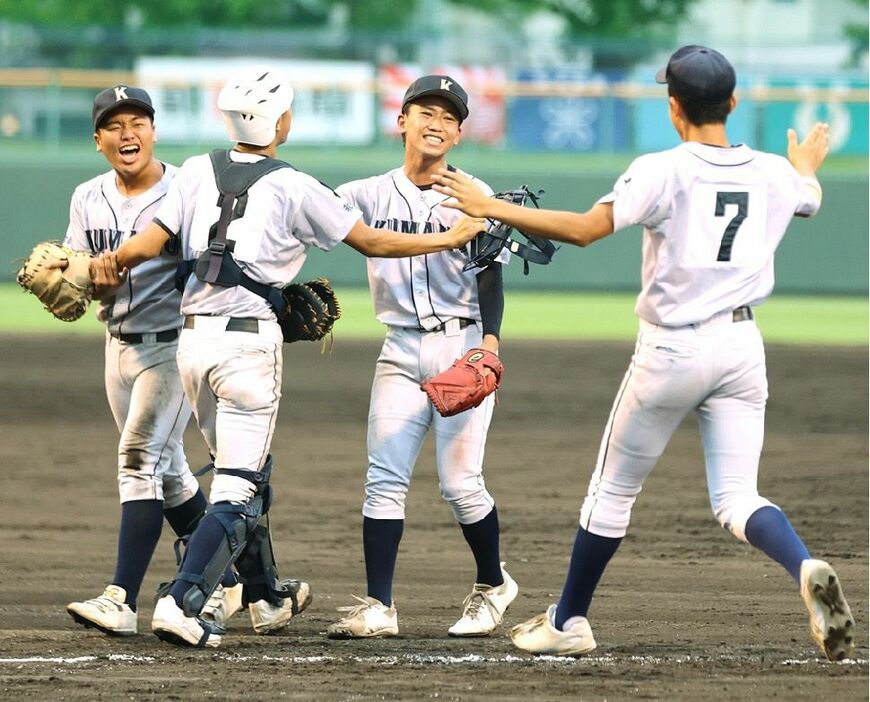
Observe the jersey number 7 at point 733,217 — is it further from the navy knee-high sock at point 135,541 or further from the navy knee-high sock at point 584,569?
the navy knee-high sock at point 135,541

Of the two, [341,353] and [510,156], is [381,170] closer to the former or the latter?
[510,156]

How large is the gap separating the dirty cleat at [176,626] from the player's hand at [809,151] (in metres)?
2.44

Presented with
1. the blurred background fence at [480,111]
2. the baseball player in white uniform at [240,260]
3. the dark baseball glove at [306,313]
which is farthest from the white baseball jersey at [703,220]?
the blurred background fence at [480,111]

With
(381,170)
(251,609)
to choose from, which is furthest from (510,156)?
(251,609)

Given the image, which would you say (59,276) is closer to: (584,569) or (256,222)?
(256,222)

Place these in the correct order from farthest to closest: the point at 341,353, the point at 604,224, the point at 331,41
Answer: the point at 331,41
the point at 341,353
the point at 604,224

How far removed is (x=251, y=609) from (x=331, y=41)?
21.8m

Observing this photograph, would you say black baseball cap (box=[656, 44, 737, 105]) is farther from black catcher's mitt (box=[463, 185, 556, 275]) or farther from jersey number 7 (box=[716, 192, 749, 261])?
black catcher's mitt (box=[463, 185, 556, 275])

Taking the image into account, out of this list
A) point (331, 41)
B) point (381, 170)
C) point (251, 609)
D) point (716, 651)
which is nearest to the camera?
point (716, 651)

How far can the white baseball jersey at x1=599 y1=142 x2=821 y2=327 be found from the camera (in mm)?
4969

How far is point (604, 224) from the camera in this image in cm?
500

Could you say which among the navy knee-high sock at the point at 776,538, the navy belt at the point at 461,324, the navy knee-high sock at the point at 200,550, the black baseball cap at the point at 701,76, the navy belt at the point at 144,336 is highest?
the black baseball cap at the point at 701,76

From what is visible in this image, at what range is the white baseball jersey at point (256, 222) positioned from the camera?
5.50 meters

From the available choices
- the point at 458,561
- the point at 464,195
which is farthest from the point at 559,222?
the point at 458,561
